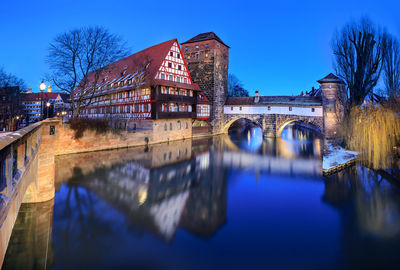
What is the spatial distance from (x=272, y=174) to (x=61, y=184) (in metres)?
9.95

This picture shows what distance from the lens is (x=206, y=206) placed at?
8008 millimetres

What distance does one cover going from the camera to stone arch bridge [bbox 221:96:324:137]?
26.6 metres

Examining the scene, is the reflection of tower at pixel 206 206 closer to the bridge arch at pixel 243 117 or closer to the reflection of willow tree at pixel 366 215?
the reflection of willow tree at pixel 366 215

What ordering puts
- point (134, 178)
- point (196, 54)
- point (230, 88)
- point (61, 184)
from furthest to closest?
1. point (230, 88)
2. point (196, 54)
3. point (134, 178)
4. point (61, 184)

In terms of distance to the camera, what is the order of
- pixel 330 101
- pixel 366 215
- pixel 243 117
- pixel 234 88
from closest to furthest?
pixel 366 215 → pixel 330 101 → pixel 243 117 → pixel 234 88

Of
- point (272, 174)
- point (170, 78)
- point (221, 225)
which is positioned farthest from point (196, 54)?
point (221, 225)

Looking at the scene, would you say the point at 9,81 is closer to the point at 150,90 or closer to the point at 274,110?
the point at 150,90

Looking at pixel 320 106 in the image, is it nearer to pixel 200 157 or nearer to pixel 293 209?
pixel 200 157

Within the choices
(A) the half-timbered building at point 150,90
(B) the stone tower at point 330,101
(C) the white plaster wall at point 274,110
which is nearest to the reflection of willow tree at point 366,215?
(B) the stone tower at point 330,101

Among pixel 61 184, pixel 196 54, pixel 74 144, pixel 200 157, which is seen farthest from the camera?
pixel 196 54

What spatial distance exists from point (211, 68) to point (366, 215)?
25003 millimetres

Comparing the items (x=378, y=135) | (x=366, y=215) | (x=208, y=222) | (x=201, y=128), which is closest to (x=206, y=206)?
(x=208, y=222)

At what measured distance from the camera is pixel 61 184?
984 centimetres

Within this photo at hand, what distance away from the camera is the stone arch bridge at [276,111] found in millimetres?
26633
